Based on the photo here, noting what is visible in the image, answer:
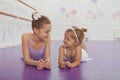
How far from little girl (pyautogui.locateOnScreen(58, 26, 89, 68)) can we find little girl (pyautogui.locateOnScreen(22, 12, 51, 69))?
0.10 metres

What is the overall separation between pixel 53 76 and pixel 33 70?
21cm

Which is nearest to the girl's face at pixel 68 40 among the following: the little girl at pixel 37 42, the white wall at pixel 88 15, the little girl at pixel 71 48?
the little girl at pixel 71 48

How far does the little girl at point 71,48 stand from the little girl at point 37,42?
0.10m

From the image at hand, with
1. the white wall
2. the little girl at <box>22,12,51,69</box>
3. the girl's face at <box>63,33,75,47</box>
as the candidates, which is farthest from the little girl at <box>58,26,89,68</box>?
the white wall

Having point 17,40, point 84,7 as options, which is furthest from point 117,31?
point 17,40

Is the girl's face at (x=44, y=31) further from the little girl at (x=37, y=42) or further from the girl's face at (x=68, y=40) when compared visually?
the girl's face at (x=68, y=40)

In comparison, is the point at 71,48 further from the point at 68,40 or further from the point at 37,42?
the point at 37,42

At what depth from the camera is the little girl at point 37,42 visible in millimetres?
1501

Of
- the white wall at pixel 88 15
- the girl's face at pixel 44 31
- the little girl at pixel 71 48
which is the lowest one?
the little girl at pixel 71 48

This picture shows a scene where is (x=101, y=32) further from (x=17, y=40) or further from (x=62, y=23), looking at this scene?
(x=17, y=40)

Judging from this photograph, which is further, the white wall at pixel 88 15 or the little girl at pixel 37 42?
the white wall at pixel 88 15

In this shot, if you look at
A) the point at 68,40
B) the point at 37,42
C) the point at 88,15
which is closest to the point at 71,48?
the point at 68,40

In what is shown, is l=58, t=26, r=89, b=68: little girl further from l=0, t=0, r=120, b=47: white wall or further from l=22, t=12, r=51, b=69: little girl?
l=0, t=0, r=120, b=47: white wall

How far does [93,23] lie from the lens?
5.13 m
